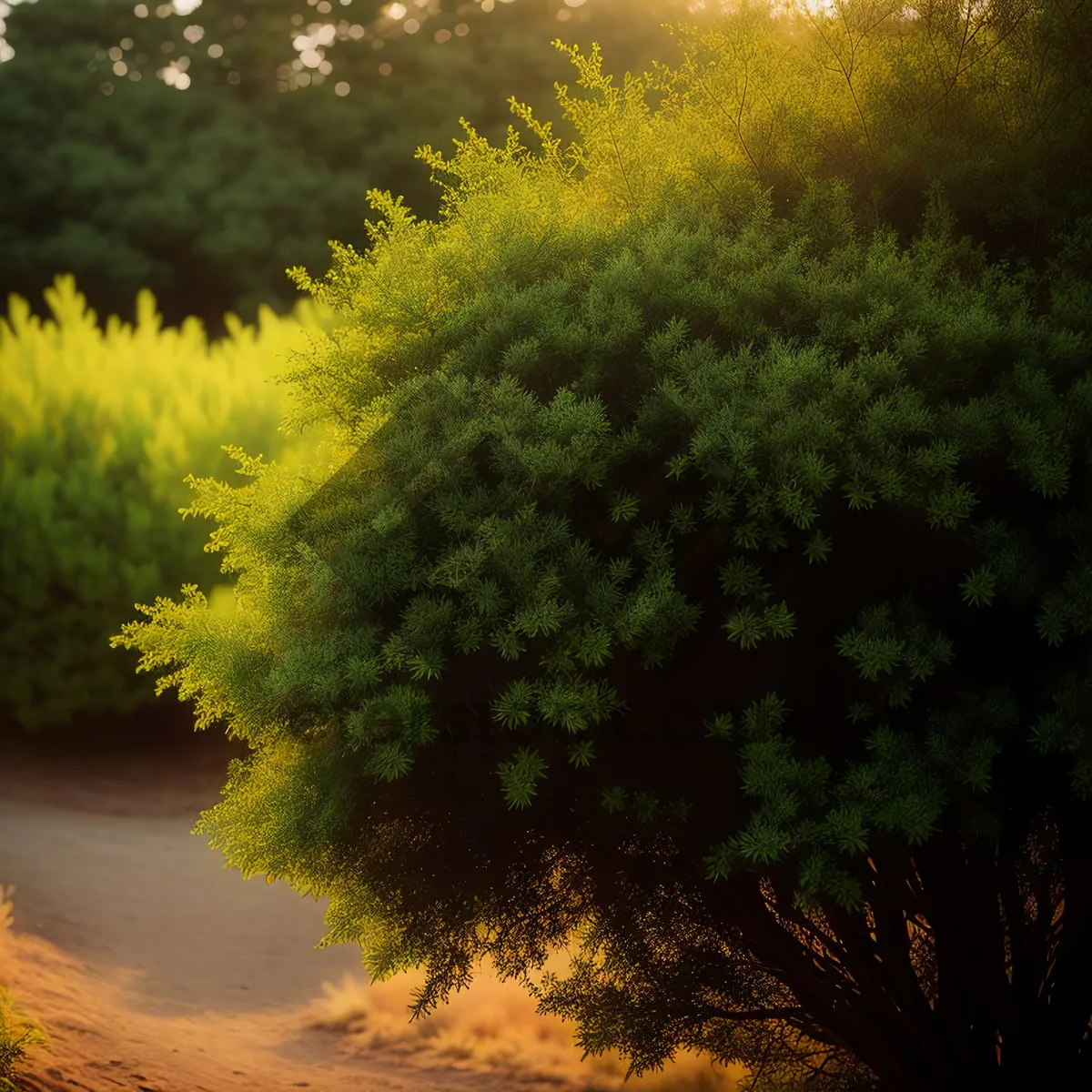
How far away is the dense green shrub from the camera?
287cm

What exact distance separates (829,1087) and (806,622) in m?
2.63

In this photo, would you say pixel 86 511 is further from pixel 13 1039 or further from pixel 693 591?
pixel 693 591

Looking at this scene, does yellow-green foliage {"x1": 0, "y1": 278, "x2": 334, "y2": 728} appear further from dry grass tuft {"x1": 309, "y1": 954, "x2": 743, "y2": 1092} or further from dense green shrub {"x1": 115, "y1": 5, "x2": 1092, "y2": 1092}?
dense green shrub {"x1": 115, "y1": 5, "x2": 1092, "y2": 1092}

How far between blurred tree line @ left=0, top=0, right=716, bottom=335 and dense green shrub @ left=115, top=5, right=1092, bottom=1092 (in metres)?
14.1

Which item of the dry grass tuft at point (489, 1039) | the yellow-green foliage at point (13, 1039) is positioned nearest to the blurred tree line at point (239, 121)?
the dry grass tuft at point (489, 1039)

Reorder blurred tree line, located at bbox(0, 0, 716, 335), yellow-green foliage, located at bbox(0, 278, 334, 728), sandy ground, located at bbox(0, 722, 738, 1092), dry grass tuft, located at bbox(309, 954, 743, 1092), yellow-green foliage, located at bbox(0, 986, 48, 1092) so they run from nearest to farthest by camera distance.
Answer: yellow-green foliage, located at bbox(0, 986, 48, 1092) → sandy ground, located at bbox(0, 722, 738, 1092) → dry grass tuft, located at bbox(309, 954, 743, 1092) → yellow-green foliage, located at bbox(0, 278, 334, 728) → blurred tree line, located at bbox(0, 0, 716, 335)

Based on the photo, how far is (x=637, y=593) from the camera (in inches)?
112

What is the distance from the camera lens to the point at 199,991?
6.50 m

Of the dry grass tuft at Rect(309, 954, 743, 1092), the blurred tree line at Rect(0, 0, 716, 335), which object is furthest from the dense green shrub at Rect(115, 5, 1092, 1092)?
the blurred tree line at Rect(0, 0, 716, 335)

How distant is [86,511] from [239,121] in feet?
36.8

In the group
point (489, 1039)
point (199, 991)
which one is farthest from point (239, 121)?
point (489, 1039)

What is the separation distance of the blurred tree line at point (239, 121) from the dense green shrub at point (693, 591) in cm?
1408

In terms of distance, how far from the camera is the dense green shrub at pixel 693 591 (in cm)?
287

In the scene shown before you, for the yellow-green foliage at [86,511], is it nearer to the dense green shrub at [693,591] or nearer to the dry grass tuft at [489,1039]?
the dry grass tuft at [489,1039]
